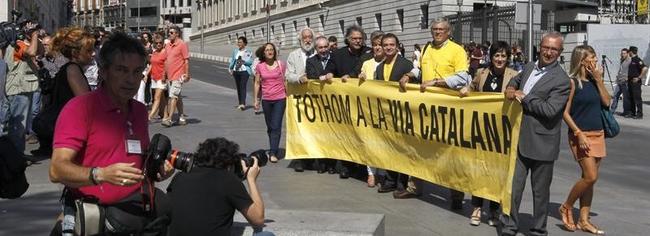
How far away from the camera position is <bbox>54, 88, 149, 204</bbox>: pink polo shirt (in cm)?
343

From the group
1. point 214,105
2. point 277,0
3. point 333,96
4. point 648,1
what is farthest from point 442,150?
point 277,0

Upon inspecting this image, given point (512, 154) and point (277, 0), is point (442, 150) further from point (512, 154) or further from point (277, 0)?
point (277, 0)

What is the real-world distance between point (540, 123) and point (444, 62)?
1.55 metres

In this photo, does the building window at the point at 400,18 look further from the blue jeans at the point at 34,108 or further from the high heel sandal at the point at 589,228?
the high heel sandal at the point at 589,228

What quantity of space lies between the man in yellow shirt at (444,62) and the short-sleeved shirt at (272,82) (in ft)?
11.2

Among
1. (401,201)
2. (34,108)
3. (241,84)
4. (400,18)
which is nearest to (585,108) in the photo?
(401,201)

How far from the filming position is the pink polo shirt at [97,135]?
11.3 feet

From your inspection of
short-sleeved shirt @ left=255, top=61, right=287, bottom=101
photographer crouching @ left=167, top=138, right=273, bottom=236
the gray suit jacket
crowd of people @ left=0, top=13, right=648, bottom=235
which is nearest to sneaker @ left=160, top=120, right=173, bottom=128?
crowd of people @ left=0, top=13, right=648, bottom=235

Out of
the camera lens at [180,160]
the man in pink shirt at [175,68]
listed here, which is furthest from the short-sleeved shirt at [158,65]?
the camera lens at [180,160]

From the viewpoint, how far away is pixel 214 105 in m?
20.3

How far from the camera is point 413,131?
8.39 meters

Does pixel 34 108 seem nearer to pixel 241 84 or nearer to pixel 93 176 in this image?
pixel 241 84

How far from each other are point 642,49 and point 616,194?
81.6ft

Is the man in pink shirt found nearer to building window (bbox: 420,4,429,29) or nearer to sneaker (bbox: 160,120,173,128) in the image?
sneaker (bbox: 160,120,173,128)
